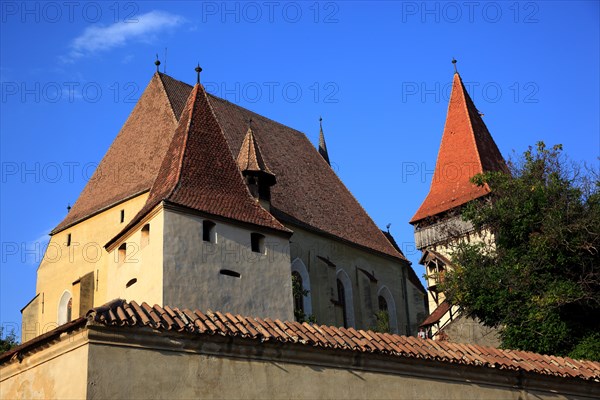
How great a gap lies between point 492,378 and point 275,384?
10.9 feet

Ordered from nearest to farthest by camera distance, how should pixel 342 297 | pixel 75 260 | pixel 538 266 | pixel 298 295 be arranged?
1. pixel 538 266
2. pixel 298 295
3. pixel 75 260
4. pixel 342 297

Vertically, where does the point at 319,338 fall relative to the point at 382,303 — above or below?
below

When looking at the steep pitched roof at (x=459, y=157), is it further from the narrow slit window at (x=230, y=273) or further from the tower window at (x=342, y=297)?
the narrow slit window at (x=230, y=273)

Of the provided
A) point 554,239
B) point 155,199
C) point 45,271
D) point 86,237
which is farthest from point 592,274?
point 45,271

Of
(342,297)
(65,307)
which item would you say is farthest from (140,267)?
(342,297)

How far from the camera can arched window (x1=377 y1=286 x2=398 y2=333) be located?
31031mm

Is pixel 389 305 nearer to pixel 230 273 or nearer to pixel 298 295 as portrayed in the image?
pixel 298 295

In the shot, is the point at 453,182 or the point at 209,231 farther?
the point at 453,182

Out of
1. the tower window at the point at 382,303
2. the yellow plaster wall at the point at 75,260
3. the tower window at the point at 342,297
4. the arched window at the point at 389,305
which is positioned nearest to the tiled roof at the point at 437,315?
the arched window at the point at 389,305

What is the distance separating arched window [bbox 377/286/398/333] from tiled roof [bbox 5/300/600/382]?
18709 millimetres

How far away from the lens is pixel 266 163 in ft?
97.5

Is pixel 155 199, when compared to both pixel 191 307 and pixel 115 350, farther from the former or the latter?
pixel 115 350

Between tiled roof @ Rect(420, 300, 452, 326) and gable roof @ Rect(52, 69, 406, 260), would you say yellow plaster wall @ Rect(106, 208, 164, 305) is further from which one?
tiled roof @ Rect(420, 300, 452, 326)

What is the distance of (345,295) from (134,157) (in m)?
8.75
